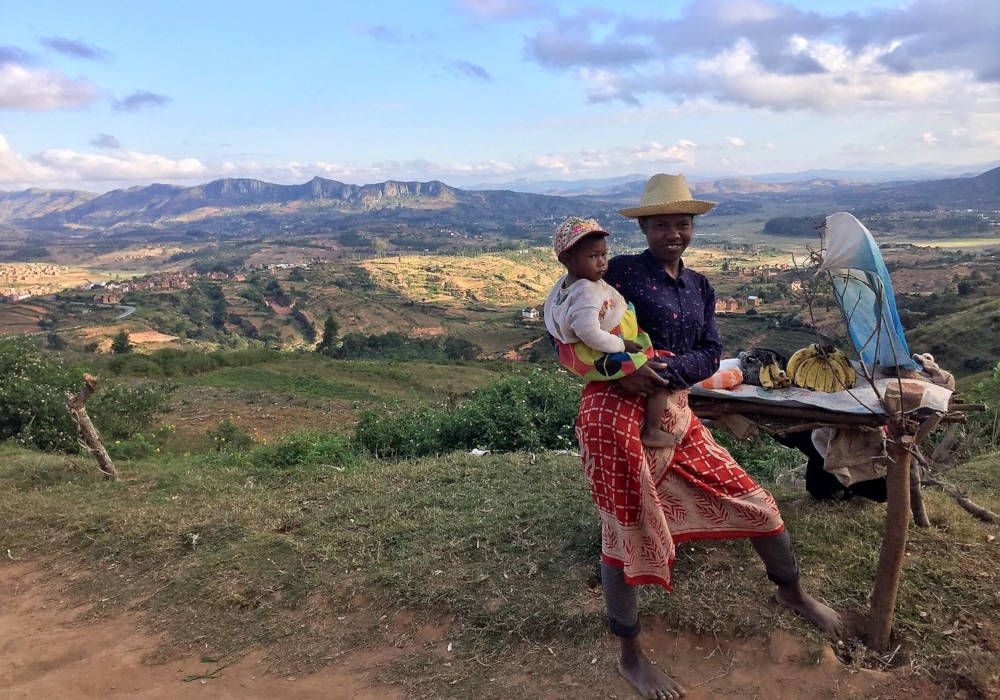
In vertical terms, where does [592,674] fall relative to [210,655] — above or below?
above

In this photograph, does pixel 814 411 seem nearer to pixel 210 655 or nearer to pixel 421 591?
pixel 421 591

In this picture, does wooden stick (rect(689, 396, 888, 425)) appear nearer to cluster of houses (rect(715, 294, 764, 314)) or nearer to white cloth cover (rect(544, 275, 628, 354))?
white cloth cover (rect(544, 275, 628, 354))

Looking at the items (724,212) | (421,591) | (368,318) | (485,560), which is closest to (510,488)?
(485,560)

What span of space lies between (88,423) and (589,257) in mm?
5386

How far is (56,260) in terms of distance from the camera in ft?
449

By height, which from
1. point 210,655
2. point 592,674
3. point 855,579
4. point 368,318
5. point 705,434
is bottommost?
point 368,318

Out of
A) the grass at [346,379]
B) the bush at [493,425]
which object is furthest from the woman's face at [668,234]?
the grass at [346,379]

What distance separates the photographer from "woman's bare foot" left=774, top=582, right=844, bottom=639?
102 inches

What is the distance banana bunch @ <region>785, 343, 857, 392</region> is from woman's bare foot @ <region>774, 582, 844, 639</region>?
1028mm

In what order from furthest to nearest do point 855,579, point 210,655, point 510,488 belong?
point 510,488, point 210,655, point 855,579

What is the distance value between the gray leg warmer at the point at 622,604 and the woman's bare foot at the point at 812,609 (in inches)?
29.2

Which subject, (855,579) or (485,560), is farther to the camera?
(485,560)

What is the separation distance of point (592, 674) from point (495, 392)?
4257 mm

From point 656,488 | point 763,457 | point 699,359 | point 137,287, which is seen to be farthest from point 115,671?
point 137,287
